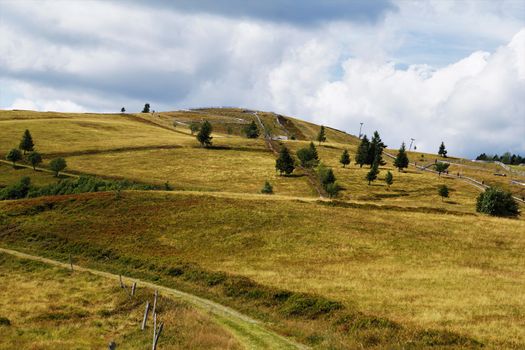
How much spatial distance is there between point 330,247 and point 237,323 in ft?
80.0

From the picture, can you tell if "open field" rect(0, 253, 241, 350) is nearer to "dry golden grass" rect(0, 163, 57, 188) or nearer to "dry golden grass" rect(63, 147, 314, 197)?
"dry golden grass" rect(63, 147, 314, 197)

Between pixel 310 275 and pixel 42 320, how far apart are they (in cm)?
2132

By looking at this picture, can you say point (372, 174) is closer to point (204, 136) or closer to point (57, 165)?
point (204, 136)

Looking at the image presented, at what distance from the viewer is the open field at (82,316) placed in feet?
86.6

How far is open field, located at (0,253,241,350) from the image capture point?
26391mm

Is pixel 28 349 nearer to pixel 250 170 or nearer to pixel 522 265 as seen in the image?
pixel 522 265

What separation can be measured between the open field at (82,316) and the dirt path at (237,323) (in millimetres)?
978

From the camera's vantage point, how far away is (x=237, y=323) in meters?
30.9

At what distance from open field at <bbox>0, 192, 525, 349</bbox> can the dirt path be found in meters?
1.61

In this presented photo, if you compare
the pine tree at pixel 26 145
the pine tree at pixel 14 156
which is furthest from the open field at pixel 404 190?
the pine tree at pixel 26 145

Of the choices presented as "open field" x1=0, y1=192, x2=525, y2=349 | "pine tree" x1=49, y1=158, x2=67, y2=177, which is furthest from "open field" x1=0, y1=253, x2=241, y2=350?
"pine tree" x1=49, y1=158, x2=67, y2=177

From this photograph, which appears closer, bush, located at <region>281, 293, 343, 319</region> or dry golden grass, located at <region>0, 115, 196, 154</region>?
bush, located at <region>281, 293, 343, 319</region>

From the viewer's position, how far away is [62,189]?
94.6 metres

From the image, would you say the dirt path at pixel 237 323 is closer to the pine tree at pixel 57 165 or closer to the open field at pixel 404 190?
the open field at pixel 404 190
